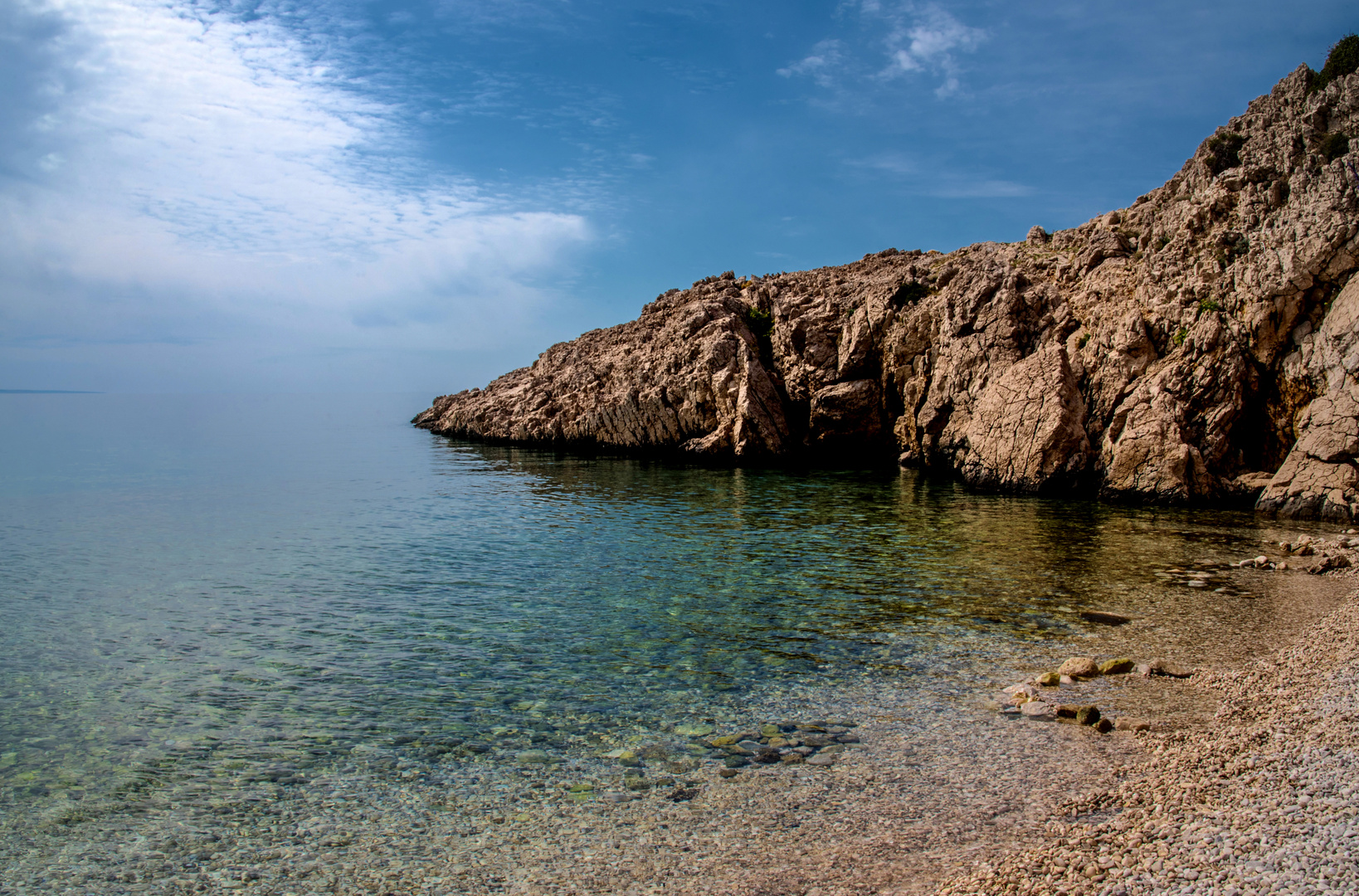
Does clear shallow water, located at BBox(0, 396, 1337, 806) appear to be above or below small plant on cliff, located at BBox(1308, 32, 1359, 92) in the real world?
below

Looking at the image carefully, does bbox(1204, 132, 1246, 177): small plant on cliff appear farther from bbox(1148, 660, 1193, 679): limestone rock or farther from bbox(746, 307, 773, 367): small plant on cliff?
bbox(1148, 660, 1193, 679): limestone rock

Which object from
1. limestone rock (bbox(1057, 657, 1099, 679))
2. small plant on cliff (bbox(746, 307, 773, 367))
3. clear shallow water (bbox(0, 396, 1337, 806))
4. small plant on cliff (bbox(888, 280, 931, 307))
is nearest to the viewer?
clear shallow water (bbox(0, 396, 1337, 806))

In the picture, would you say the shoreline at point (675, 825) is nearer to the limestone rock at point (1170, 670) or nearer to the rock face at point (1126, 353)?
the limestone rock at point (1170, 670)

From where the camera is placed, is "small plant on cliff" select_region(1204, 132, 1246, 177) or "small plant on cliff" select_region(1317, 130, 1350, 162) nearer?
"small plant on cliff" select_region(1317, 130, 1350, 162)

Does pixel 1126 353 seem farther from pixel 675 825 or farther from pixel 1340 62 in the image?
pixel 675 825

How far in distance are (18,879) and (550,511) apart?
92.2ft

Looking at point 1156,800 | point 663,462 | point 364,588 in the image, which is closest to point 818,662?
point 1156,800

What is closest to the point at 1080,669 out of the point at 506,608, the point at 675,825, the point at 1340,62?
the point at 675,825

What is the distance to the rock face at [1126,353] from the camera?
32.1 m

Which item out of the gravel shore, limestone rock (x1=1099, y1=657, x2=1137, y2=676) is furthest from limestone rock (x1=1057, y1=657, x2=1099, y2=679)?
the gravel shore

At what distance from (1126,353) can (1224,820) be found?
3519 cm

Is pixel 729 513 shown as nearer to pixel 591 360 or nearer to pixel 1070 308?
pixel 1070 308

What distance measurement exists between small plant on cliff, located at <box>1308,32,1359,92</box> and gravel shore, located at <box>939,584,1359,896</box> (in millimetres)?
37254

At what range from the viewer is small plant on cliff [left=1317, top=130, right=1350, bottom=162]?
33.4 metres
